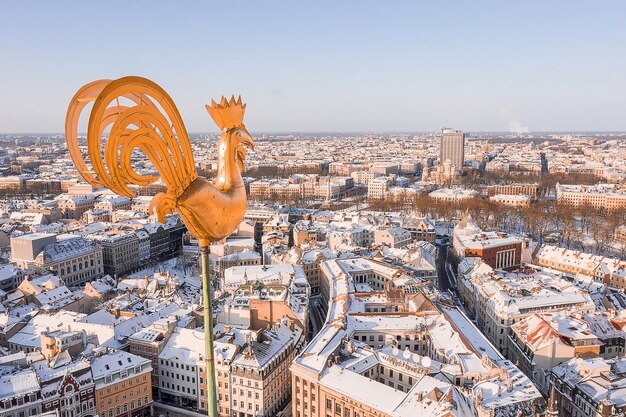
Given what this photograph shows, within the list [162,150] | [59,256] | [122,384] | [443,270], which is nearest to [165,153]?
[162,150]

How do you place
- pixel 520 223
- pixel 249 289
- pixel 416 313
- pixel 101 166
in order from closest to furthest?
pixel 101 166
pixel 416 313
pixel 249 289
pixel 520 223

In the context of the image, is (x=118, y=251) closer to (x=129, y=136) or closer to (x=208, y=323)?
(x=208, y=323)

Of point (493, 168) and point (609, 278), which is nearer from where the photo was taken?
point (609, 278)

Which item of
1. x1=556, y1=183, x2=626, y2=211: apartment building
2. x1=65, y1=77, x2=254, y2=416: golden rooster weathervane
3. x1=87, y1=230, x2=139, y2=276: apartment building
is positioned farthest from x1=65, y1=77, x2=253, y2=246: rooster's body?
x1=556, y1=183, x2=626, y2=211: apartment building

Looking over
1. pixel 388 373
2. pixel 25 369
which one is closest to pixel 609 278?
pixel 388 373

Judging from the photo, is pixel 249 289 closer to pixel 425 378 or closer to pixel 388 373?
pixel 388 373

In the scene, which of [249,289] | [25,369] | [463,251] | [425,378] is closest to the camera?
[425,378]

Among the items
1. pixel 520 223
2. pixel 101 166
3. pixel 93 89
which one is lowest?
pixel 520 223
